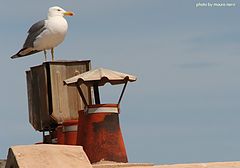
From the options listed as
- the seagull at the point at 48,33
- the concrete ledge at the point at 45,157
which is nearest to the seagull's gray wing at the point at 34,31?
the seagull at the point at 48,33

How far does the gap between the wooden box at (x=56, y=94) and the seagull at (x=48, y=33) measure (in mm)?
1240

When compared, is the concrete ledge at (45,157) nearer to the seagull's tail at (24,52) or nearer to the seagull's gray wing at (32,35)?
the seagull's gray wing at (32,35)

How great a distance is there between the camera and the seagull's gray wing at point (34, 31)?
1644 cm

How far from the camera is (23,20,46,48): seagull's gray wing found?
16438 millimetres

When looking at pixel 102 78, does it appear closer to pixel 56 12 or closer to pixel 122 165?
pixel 122 165

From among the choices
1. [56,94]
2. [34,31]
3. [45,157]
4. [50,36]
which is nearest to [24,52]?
[34,31]

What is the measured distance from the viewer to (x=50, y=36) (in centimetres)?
1631

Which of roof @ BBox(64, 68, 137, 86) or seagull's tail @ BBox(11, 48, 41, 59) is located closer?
roof @ BBox(64, 68, 137, 86)

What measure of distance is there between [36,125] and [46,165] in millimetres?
5988

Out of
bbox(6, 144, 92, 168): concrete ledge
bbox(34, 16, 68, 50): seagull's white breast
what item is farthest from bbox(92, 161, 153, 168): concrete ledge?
bbox(34, 16, 68, 50): seagull's white breast

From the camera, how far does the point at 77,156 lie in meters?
9.59

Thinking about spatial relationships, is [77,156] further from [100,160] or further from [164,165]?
[100,160]

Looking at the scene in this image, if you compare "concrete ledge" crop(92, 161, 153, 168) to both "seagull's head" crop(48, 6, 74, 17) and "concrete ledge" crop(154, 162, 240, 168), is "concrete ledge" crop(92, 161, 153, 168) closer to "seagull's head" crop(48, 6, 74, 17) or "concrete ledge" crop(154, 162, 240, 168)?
"concrete ledge" crop(154, 162, 240, 168)

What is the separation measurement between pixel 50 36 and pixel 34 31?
395 millimetres
